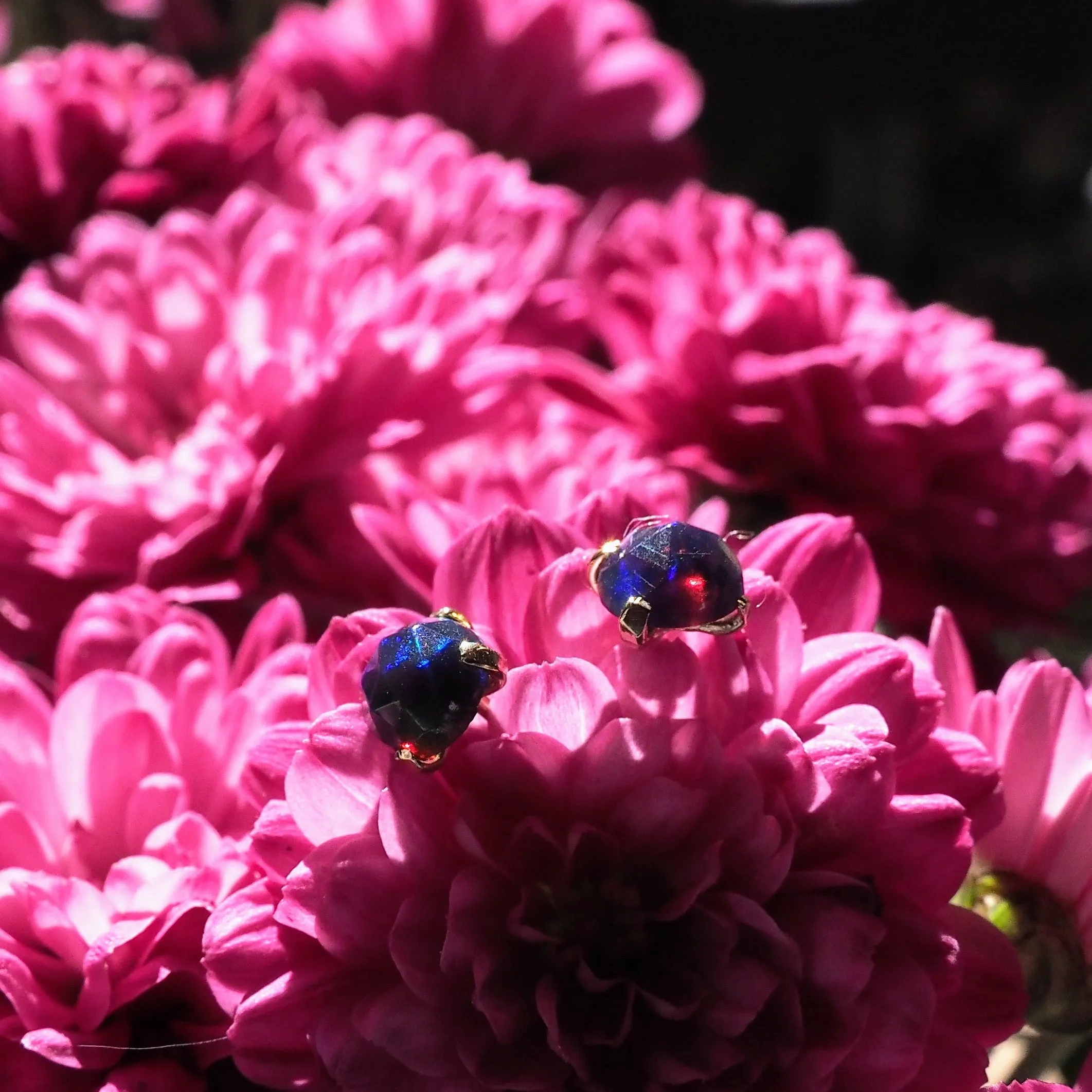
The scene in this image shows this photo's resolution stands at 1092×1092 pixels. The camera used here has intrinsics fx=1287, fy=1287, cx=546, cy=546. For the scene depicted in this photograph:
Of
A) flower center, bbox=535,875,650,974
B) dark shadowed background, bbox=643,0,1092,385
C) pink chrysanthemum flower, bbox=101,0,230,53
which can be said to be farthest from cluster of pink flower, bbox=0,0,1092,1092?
dark shadowed background, bbox=643,0,1092,385

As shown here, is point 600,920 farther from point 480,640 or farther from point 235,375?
point 235,375

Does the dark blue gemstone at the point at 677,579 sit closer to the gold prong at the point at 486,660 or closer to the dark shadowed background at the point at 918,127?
the gold prong at the point at 486,660

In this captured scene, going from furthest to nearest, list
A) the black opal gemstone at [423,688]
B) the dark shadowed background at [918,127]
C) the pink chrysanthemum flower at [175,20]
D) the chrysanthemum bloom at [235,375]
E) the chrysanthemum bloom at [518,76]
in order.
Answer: the dark shadowed background at [918,127] < the pink chrysanthemum flower at [175,20] < the chrysanthemum bloom at [518,76] < the chrysanthemum bloom at [235,375] < the black opal gemstone at [423,688]

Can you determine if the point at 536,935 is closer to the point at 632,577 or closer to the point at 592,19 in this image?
the point at 632,577

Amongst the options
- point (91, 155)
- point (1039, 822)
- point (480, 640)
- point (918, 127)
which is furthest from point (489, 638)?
point (918, 127)

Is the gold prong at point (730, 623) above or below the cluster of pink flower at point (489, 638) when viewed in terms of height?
above

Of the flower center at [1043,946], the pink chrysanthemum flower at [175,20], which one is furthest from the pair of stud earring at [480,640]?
the pink chrysanthemum flower at [175,20]
